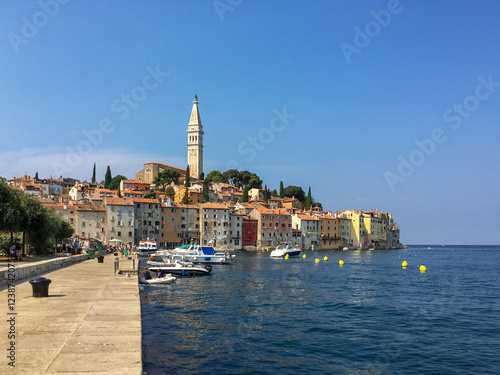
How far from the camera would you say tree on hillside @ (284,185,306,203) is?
148 meters

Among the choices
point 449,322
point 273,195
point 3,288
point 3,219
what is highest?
point 273,195

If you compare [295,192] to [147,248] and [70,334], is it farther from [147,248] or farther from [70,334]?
[70,334]

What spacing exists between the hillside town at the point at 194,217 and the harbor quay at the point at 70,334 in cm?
6129

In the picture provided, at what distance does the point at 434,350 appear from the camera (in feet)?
46.4

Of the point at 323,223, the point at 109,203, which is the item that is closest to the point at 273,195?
the point at 323,223

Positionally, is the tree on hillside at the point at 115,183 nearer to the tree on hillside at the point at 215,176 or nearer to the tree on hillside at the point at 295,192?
the tree on hillside at the point at 215,176

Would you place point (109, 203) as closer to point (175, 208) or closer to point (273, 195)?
point (175, 208)

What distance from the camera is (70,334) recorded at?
912cm

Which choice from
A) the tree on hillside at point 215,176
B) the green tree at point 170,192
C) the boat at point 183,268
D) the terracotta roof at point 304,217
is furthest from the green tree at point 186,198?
the boat at point 183,268

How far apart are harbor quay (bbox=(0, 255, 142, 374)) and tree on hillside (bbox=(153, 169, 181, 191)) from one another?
117m

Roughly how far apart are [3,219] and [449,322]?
85.6 feet

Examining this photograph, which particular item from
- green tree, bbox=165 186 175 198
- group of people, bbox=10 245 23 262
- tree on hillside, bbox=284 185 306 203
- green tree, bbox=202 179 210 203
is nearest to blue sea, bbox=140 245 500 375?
group of people, bbox=10 245 23 262

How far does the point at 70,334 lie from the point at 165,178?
124048mm

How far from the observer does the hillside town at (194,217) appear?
8744 centimetres
